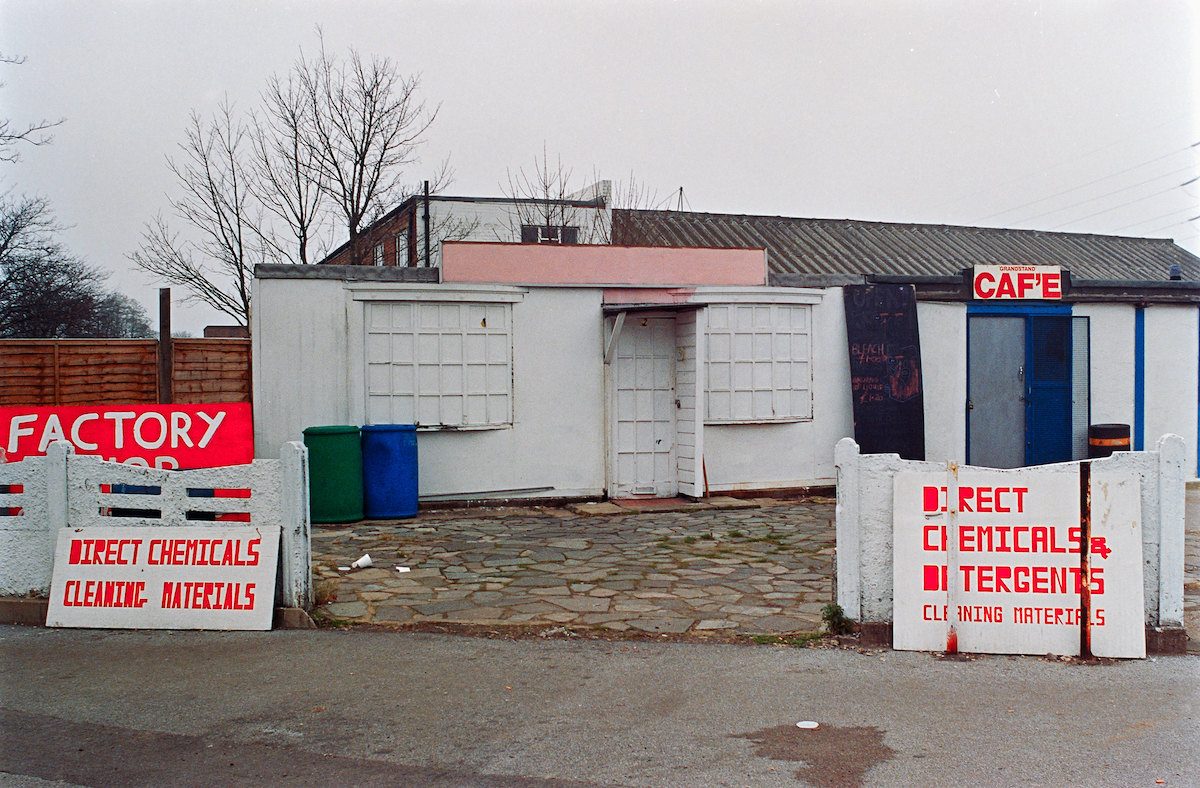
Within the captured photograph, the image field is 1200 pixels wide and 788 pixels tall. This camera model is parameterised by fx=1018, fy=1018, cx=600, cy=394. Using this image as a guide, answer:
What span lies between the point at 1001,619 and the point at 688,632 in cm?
192

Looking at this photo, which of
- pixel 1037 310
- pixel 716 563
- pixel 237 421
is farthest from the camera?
pixel 1037 310

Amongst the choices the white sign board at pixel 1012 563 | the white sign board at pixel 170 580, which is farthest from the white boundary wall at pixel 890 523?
the white sign board at pixel 170 580

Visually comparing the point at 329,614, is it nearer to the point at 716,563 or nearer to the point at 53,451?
the point at 53,451

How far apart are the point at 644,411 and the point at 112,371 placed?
6.45 meters

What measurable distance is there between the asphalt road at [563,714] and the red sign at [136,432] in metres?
1.53

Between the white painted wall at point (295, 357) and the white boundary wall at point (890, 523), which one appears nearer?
the white boundary wall at point (890, 523)

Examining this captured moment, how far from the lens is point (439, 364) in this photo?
12227 mm

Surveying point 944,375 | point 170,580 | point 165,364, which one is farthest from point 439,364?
point 944,375

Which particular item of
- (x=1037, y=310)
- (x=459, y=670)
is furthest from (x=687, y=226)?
(x=459, y=670)

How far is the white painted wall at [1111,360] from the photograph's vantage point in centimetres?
1486

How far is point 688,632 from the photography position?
6.64m

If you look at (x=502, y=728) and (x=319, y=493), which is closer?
(x=502, y=728)

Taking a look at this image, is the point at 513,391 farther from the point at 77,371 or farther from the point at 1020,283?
the point at 1020,283

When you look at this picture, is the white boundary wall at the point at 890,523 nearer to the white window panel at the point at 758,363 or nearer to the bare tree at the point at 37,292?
the white window panel at the point at 758,363
